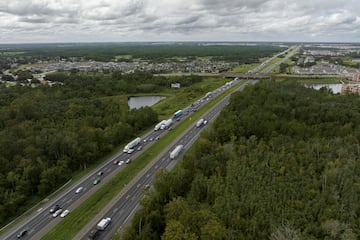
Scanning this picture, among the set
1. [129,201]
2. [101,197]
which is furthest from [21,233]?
[129,201]

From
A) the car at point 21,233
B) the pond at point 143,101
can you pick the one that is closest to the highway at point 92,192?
the car at point 21,233

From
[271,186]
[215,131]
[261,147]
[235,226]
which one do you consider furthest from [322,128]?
[235,226]

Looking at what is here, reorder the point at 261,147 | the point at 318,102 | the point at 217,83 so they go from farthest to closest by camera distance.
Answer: the point at 217,83
the point at 318,102
the point at 261,147

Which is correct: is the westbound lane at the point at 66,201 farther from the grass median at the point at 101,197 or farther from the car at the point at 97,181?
the grass median at the point at 101,197

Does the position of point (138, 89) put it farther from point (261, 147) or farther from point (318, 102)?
point (261, 147)

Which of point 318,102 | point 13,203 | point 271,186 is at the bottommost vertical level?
point 13,203

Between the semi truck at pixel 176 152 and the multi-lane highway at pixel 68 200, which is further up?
the semi truck at pixel 176 152
